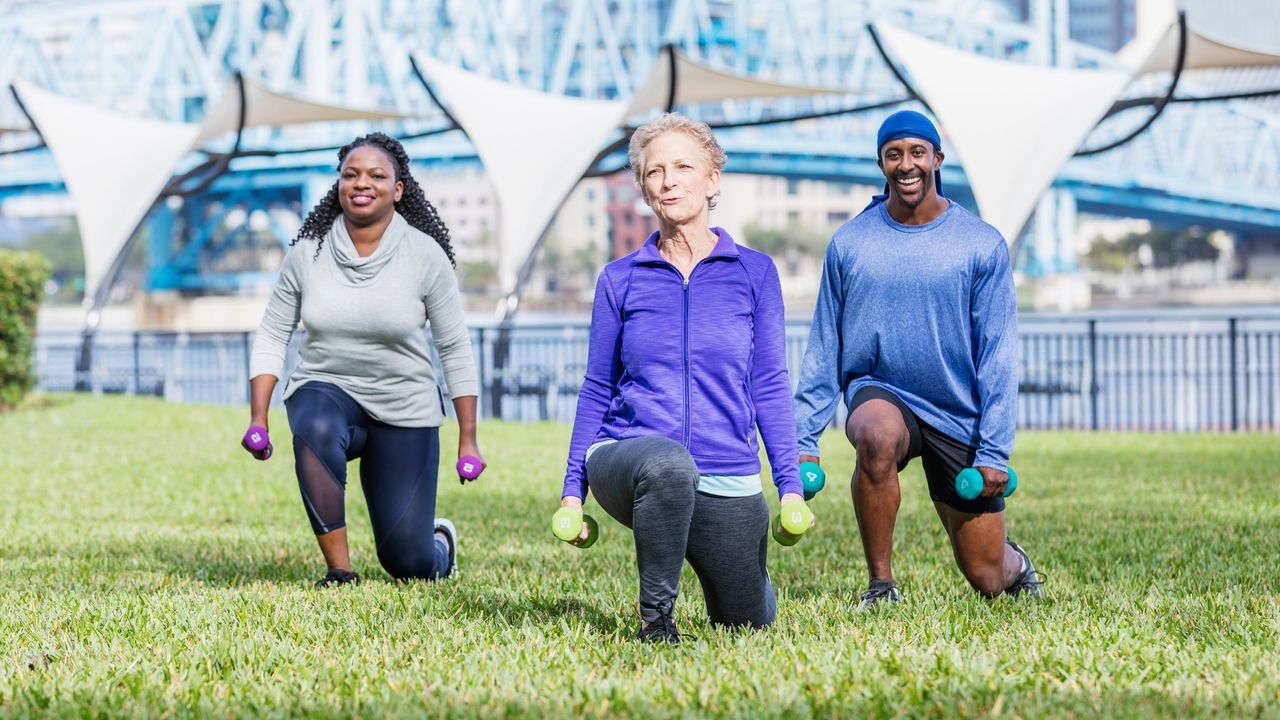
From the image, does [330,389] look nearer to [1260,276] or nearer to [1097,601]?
[1097,601]

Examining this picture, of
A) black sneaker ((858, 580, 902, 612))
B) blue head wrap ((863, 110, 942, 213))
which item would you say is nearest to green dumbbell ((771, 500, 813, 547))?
black sneaker ((858, 580, 902, 612))

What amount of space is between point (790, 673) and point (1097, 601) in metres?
1.63

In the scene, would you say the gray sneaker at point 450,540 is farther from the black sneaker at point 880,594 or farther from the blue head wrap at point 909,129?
the blue head wrap at point 909,129

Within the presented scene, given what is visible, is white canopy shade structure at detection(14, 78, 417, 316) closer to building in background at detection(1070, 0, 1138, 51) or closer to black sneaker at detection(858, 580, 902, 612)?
black sneaker at detection(858, 580, 902, 612)

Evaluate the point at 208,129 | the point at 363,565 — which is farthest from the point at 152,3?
the point at 363,565

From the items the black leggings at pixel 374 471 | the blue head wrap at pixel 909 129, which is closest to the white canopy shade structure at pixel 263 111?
the black leggings at pixel 374 471

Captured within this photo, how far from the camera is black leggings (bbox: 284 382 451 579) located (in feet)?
16.0

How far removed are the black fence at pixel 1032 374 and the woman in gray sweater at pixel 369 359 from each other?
34.7 ft

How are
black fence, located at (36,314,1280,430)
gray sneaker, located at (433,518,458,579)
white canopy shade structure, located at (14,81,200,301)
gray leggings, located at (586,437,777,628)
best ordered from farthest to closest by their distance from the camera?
white canopy shade structure, located at (14,81,200,301) → black fence, located at (36,314,1280,430) → gray sneaker, located at (433,518,458,579) → gray leggings, located at (586,437,777,628)

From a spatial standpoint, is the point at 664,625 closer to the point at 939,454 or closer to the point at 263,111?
the point at 939,454

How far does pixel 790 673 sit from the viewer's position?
352 cm

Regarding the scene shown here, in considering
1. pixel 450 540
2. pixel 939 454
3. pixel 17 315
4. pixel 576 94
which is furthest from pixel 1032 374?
pixel 576 94

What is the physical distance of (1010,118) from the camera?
17.3 m

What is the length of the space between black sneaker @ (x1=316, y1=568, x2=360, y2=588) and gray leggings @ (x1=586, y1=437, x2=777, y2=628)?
1.73 metres
